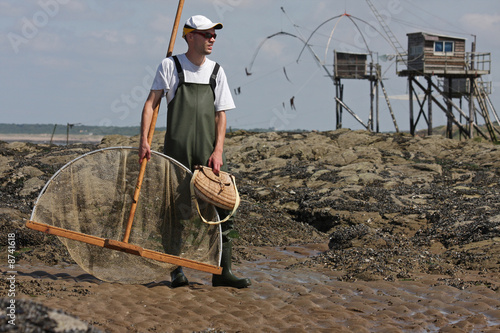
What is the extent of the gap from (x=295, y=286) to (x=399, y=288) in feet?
3.24

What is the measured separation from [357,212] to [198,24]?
6.75m

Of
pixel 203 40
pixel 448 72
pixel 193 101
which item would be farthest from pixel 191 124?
pixel 448 72

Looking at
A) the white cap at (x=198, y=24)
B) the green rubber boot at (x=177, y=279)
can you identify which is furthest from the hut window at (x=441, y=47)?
the green rubber boot at (x=177, y=279)

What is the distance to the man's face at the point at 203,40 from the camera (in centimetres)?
509

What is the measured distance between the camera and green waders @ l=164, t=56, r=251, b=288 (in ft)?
16.9

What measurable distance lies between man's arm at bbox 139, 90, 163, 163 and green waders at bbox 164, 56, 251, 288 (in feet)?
0.43

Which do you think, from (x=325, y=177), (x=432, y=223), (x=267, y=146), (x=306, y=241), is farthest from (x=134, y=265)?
(x=267, y=146)

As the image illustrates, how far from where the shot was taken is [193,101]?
17.0 feet

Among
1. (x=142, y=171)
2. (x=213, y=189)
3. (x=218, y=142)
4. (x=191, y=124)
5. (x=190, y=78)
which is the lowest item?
(x=213, y=189)

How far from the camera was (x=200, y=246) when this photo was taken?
17.1 feet

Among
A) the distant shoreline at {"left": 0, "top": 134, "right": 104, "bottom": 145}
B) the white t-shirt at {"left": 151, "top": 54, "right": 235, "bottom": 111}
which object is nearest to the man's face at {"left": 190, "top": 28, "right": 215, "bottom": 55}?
the white t-shirt at {"left": 151, "top": 54, "right": 235, "bottom": 111}

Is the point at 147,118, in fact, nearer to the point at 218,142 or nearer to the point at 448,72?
the point at 218,142

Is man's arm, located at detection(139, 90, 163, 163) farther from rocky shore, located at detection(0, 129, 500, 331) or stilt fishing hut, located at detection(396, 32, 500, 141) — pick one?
stilt fishing hut, located at detection(396, 32, 500, 141)

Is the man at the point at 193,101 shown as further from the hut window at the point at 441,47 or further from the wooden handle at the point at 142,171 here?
the hut window at the point at 441,47
